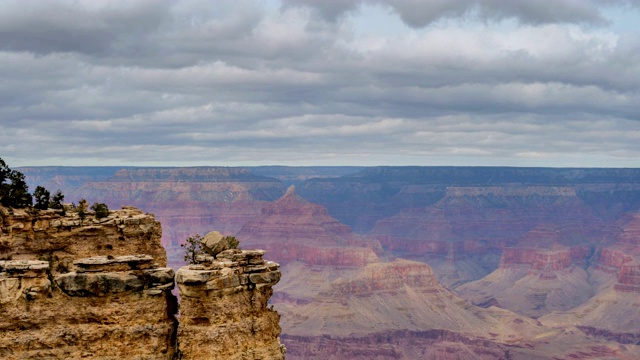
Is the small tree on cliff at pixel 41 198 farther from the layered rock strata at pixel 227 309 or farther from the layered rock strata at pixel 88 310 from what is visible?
the layered rock strata at pixel 227 309

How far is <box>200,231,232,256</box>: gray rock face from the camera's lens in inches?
1341

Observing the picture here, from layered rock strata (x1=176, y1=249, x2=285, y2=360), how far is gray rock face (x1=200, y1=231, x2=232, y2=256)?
0.39 meters

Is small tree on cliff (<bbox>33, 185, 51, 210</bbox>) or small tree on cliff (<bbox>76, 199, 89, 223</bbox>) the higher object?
small tree on cliff (<bbox>33, 185, 51, 210</bbox>)

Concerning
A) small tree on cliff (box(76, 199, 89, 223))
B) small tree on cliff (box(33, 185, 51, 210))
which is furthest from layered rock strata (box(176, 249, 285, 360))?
small tree on cliff (box(33, 185, 51, 210))

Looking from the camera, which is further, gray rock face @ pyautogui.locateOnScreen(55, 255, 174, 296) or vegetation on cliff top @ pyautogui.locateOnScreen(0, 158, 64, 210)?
vegetation on cliff top @ pyautogui.locateOnScreen(0, 158, 64, 210)

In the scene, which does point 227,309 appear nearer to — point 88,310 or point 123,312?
point 123,312

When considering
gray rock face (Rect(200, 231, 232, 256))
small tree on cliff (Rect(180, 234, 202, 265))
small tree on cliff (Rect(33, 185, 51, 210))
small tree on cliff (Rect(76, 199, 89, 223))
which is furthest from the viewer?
small tree on cliff (Rect(33, 185, 51, 210))

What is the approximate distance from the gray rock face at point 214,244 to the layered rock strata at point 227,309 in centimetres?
39

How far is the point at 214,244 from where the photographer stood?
112 ft

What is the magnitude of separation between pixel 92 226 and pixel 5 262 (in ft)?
14.8

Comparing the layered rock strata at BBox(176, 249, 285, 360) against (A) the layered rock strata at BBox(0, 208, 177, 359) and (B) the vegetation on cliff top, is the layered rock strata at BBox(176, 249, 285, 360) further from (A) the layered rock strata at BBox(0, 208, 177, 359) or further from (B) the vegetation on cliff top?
(B) the vegetation on cliff top

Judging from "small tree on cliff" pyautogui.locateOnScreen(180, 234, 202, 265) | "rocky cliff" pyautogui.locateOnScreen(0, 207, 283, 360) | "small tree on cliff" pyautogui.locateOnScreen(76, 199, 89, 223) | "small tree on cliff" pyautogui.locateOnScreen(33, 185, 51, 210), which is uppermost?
"small tree on cliff" pyautogui.locateOnScreen(33, 185, 51, 210)

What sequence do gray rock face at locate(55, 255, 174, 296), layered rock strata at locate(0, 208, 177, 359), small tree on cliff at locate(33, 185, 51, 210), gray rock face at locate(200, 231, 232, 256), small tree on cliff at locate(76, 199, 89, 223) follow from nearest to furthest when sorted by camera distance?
1. layered rock strata at locate(0, 208, 177, 359)
2. gray rock face at locate(55, 255, 174, 296)
3. gray rock face at locate(200, 231, 232, 256)
4. small tree on cliff at locate(76, 199, 89, 223)
5. small tree on cliff at locate(33, 185, 51, 210)

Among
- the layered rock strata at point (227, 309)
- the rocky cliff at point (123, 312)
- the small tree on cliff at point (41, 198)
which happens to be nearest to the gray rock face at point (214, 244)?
the layered rock strata at point (227, 309)
